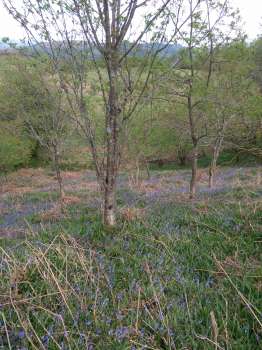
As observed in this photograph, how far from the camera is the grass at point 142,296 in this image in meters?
3.19

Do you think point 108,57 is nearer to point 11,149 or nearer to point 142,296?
point 142,296

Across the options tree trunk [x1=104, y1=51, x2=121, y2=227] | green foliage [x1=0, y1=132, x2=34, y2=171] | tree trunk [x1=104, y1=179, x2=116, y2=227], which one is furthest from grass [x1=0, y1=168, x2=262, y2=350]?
green foliage [x1=0, y1=132, x2=34, y2=171]

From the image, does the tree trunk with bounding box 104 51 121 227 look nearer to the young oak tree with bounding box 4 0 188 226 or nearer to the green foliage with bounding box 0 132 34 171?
the young oak tree with bounding box 4 0 188 226

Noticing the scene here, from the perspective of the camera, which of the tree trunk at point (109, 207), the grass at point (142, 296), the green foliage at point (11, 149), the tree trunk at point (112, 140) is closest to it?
the grass at point (142, 296)

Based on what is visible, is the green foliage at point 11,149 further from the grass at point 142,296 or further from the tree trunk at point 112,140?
the grass at point 142,296

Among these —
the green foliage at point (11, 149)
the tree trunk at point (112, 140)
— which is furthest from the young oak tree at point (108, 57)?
the green foliage at point (11, 149)

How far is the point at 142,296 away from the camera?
4004mm

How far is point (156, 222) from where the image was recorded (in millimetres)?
7652

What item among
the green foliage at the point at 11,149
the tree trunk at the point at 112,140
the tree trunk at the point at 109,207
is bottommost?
the green foliage at the point at 11,149

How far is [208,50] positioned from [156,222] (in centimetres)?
818

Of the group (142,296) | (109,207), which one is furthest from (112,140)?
(142,296)

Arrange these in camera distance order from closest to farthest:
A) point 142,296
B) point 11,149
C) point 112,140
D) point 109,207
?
1. point 142,296
2. point 112,140
3. point 109,207
4. point 11,149

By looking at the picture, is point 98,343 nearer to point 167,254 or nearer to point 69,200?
point 167,254

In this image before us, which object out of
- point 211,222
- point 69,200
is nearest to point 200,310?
point 211,222
